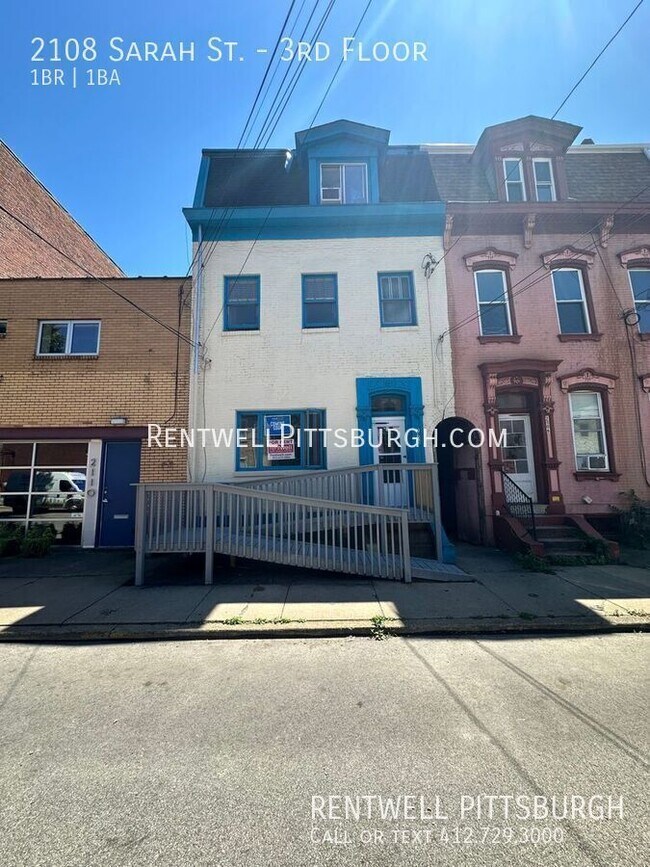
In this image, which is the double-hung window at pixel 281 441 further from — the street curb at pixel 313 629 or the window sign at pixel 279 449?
the street curb at pixel 313 629

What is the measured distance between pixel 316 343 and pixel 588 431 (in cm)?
732

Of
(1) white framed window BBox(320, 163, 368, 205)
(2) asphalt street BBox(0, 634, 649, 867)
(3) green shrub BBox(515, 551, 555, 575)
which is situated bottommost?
(2) asphalt street BBox(0, 634, 649, 867)

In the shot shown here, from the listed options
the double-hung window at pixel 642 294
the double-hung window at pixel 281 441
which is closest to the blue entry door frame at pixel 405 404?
the double-hung window at pixel 281 441

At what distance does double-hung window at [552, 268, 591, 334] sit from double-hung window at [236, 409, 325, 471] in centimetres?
695

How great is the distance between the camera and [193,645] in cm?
455

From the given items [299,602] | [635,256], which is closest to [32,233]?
[299,602]

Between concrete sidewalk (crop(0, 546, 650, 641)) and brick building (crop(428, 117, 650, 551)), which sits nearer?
concrete sidewalk (crop(0, 546, 650, 641))

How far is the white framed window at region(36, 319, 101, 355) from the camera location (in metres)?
10.0

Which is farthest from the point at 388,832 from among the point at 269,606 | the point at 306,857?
the point at 269,606

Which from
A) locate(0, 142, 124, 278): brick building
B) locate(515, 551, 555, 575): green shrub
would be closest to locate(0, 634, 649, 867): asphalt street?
locate(515, 551, 555, 575): green shrub

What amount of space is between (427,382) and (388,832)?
8808 millimetres

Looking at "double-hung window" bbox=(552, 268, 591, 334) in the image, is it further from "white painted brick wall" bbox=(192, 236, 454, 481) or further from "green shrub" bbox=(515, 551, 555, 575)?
"green shrub" bbox=(515, 551, 555, 575)

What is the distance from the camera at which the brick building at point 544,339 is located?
963 cm

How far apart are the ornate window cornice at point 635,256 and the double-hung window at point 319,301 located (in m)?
7.75
